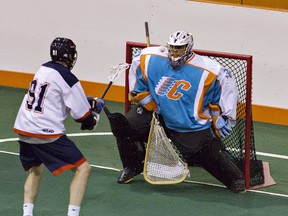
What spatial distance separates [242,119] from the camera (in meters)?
9.16

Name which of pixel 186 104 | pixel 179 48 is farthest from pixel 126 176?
pixel 179 48

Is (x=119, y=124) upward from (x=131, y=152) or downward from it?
upward

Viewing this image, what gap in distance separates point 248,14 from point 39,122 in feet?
12.2

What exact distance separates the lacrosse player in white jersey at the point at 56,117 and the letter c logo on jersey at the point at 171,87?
42.4 inches

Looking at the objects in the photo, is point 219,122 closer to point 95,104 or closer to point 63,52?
point 95,104

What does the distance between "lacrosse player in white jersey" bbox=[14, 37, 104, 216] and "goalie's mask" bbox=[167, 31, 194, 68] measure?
1126 mm

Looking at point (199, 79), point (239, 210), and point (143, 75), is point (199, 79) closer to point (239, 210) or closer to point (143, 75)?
point (143, 75)

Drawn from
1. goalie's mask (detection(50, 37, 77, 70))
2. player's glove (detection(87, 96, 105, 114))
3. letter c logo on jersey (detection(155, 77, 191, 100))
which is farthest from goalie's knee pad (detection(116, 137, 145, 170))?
goalie's mask (detection(50, 37, 77, 70))

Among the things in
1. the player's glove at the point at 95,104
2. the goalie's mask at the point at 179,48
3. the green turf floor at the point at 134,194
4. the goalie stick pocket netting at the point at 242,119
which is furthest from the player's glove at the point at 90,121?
the goalie stick pocket netting at the point at 242,119

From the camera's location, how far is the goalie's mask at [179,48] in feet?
28.7

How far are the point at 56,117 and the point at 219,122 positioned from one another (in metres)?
1.69

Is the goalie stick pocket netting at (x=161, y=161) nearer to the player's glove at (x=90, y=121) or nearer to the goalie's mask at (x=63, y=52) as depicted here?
the player's glove at (x=90, y=121)

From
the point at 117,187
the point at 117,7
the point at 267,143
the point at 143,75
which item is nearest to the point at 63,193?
the point at 117,187

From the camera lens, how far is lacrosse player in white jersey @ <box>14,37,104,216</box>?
7750 millimetres
